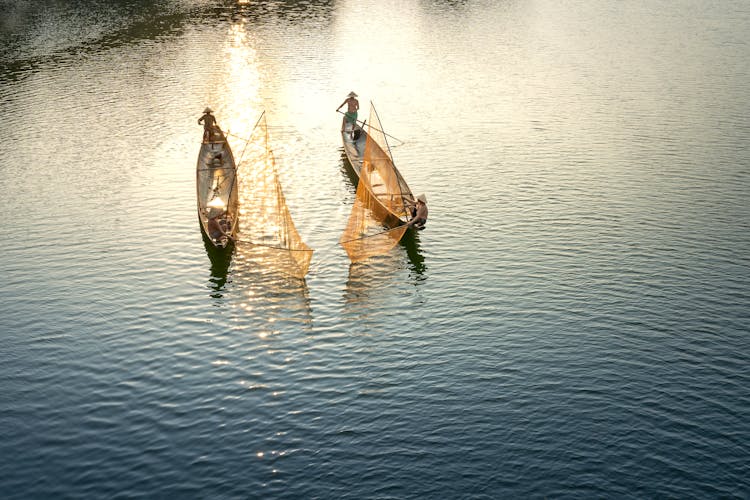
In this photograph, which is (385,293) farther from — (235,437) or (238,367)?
(235,437)

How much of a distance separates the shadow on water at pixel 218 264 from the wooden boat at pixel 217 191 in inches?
19.8

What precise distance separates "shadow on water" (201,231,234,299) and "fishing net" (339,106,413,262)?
6251mm

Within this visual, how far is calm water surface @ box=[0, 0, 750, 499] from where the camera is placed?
91.6ft

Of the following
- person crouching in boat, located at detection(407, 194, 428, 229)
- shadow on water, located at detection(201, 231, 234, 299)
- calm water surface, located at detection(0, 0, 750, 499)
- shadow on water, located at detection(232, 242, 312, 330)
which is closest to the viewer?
calm water surface, located at detection(0, 0, 750, 499)

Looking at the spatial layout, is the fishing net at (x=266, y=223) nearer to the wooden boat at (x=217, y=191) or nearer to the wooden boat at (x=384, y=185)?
the wooden boat at (x=217, y=191)

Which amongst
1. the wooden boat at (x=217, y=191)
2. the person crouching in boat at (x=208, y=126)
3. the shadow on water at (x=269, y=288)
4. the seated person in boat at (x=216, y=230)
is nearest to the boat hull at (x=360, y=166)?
the shadow on water at (x=269, y=288)

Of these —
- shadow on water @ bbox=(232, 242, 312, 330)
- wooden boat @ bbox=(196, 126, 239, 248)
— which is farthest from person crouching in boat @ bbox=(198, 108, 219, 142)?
shadow on water @ bbox=(232, 242, 312, 330)

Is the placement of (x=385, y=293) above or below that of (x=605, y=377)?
above

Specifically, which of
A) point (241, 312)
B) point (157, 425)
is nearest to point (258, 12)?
point (241, 312)

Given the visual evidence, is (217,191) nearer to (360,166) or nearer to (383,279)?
(360,166)

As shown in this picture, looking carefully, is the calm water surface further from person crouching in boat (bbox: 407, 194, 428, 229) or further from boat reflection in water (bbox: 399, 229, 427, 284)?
person crouching in boat (bbox: 407, 194, 428, 229)

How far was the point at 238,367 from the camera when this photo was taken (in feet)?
109

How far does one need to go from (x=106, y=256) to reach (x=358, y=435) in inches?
833

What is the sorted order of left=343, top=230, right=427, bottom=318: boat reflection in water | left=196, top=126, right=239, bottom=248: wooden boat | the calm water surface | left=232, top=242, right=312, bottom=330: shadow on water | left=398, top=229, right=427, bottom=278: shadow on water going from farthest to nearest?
1. left=196, top=126, right=239, bottom=248: wooden boat
2. left=398, top=229, right=427, bottom=278: shadow on water
3. left=343, top=230, right=427, bottom=318: boat reflection in water
4. left=232, top=242, right=312, bottom=330: shadow on water
5. the calm water surface
